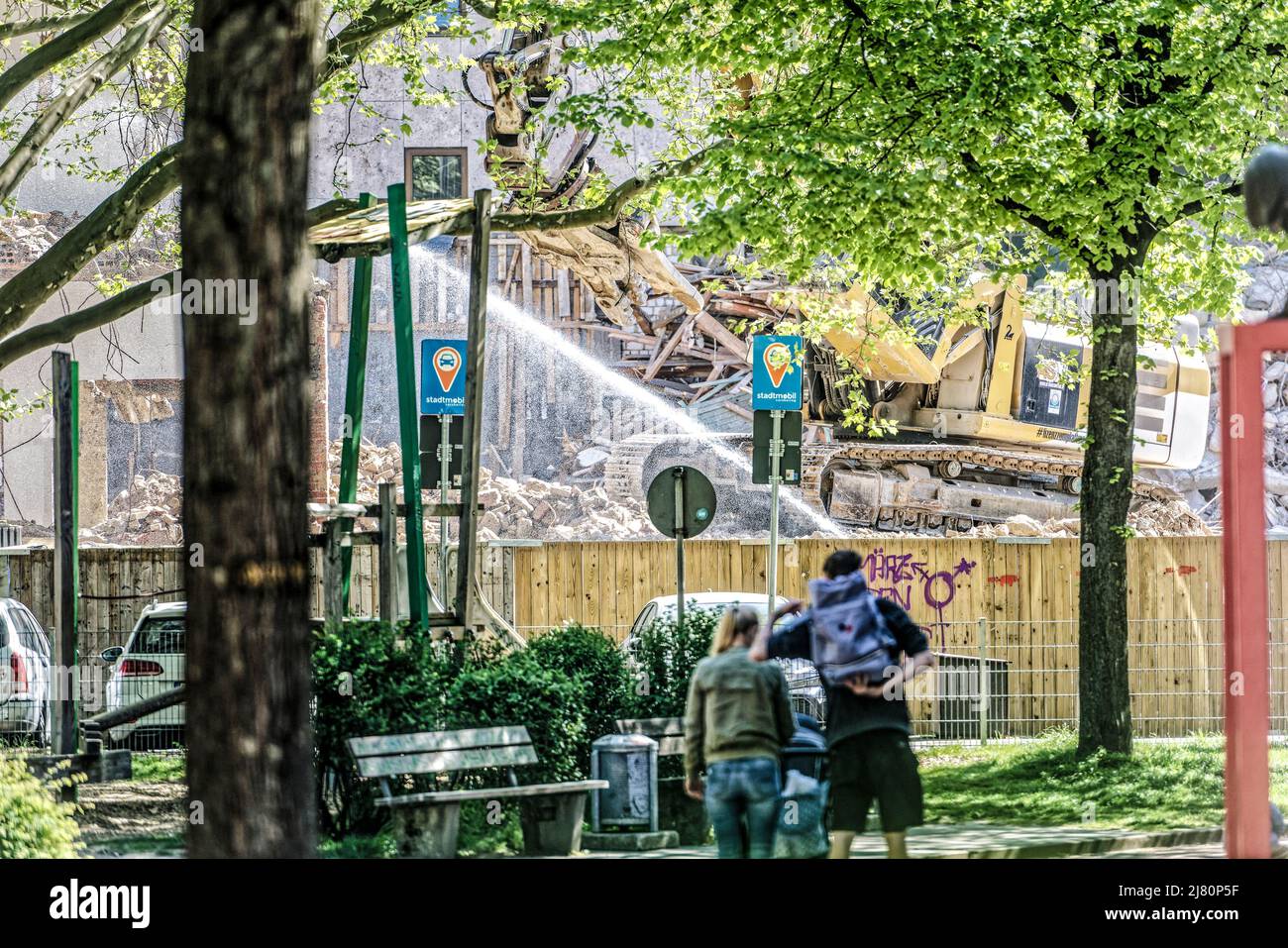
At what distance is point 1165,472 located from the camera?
33.3 metres

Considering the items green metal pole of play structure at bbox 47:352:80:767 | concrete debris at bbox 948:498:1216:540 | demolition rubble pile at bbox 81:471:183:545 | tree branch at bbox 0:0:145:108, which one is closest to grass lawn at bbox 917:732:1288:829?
green metal pole of play structure at bbox 47:352:80:767

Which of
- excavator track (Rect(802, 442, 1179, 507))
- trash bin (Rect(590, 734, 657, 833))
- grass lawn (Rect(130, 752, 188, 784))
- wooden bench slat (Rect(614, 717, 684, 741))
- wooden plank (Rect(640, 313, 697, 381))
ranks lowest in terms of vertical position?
grass lawn (Rect(130, 752, 188, 784))

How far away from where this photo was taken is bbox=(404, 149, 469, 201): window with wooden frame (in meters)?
37.6

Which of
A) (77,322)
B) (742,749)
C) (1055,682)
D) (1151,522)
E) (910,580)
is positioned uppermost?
(77,322)

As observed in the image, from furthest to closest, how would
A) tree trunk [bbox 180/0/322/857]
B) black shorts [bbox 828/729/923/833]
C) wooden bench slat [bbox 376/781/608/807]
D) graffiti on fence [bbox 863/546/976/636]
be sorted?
graffiti on fence [bbox 863/546/976/636] → wooden bench slat [bbox 376/781/608/807] → black shorts [bbox 828/729/923/833] → tree trunk [bbox 180/0/322/857]

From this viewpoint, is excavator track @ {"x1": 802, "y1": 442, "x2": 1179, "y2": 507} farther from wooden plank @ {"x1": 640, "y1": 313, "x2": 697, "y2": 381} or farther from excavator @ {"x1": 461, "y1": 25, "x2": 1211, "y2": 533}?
wooden plank @ {"x1": 640, "y1": 313, "x2": 697, "y2": 381}

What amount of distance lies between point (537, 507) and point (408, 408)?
20.9 metres

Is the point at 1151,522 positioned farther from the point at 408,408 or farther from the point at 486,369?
the point at 408,408

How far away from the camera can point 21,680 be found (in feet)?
52.1

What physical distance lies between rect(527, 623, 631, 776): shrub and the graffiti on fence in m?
9.31

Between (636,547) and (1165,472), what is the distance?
16990mm

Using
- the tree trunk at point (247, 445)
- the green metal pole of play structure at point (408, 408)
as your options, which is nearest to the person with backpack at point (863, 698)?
the tree trunk at point (247, 445)

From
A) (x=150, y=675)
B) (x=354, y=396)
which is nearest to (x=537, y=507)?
(x=150, y=675)
